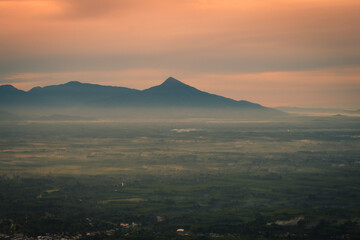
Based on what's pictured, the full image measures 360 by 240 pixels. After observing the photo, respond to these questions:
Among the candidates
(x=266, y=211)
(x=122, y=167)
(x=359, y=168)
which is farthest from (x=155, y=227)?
(x=359, y=168)

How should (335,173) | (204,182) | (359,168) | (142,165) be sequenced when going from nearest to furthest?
1. (204,182)
2. (335,173)
3. (359,168)
4. (142,165)

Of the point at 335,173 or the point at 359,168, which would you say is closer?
the point at 335,173

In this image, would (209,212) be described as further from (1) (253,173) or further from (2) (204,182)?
(1) (253,173)

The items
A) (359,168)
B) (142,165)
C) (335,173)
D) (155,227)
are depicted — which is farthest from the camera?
(142,165)

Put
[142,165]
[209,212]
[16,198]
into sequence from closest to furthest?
[209,212], [16,198], [142,165]

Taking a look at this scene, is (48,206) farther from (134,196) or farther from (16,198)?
(134,196)

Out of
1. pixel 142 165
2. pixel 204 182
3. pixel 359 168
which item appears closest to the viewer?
pixel 204 182

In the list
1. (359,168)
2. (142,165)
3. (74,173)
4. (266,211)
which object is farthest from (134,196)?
(359,168)

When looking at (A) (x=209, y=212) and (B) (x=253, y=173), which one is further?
(B) (x=253, y=173)
